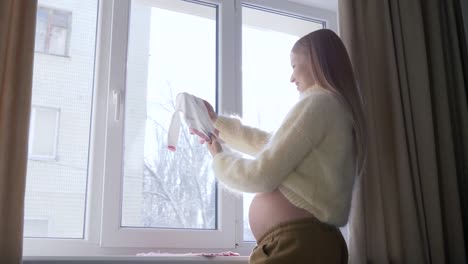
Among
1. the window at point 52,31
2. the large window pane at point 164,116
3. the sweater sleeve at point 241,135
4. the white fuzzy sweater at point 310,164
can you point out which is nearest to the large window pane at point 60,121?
the window at point 52,31

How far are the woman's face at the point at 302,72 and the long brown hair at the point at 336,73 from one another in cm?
1

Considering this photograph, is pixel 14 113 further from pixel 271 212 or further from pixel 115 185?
pixel 271 212

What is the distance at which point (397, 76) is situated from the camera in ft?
6.89

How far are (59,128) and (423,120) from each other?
1.46 meters

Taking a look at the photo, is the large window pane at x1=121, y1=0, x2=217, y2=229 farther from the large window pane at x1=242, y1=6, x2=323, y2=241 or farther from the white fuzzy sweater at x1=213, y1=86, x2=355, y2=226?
the white fuzzy sweater at x1=213, y1=86, x2=355, y2=226

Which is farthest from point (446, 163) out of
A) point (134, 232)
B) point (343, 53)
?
point (134, 232)

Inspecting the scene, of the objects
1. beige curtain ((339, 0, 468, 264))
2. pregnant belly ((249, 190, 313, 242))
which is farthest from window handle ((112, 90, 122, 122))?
beige curtain ((339, 0, 468, 264))

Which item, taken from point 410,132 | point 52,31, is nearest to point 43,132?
point 52,31

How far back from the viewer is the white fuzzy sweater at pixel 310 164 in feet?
4.76

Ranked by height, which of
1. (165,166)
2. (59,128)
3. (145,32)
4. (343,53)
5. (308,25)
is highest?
(308,25)

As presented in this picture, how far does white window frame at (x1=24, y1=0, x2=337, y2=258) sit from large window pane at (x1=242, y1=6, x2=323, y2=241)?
10cm

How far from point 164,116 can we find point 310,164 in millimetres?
780

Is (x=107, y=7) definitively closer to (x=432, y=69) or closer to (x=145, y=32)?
(x=145, y=32)

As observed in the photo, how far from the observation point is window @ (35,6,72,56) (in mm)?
1900
